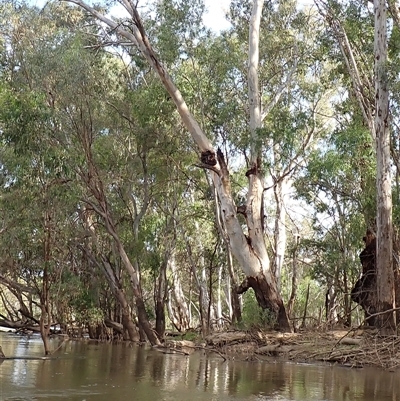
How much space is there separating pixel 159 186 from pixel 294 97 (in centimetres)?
563

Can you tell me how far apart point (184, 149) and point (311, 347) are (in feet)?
29.0

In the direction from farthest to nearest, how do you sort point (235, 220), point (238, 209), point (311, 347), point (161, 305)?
point (161, 305)
point (238, 209)
point (235, 220)
point (311, 347)

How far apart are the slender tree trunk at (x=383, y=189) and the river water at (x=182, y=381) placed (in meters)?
2.19

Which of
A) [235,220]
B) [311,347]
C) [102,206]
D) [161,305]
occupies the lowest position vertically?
[311,347]

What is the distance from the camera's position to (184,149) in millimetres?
20547

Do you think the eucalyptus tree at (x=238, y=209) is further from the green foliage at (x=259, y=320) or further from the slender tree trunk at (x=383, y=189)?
the slender tree trunk at (x=383, y=189)

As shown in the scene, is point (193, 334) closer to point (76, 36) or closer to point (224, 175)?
point (224, 175)

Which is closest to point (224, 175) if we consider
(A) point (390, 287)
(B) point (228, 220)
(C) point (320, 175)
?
(B) point (228, 220)

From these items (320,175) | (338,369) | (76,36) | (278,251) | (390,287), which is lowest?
(338,369)

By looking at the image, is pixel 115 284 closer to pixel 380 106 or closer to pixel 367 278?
pixel 367 278

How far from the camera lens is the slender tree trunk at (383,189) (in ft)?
43.5

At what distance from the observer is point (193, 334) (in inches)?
A: 823

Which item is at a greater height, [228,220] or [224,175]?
[224,175]

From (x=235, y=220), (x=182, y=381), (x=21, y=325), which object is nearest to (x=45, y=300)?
(x=182, y=381)
